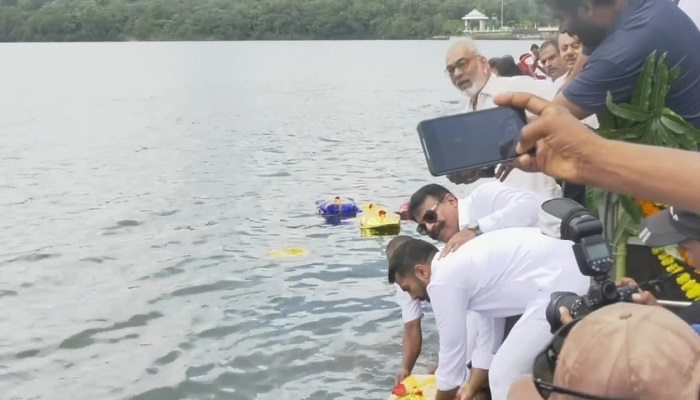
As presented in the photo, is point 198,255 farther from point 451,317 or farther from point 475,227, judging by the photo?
point 451,317

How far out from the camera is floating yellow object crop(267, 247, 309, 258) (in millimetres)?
12461

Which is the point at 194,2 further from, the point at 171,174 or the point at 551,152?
the point at 551,152

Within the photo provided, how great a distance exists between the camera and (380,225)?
1309 cm

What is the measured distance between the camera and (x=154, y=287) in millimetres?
11430

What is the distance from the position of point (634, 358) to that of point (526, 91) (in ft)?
14.0

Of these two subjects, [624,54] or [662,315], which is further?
[624,54]

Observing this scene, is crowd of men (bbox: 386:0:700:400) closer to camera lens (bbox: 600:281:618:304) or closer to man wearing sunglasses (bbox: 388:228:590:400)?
man wearing sunglasses (bbox: 388:228:590:400)

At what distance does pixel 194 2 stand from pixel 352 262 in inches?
4627

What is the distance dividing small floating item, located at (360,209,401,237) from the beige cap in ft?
36.5

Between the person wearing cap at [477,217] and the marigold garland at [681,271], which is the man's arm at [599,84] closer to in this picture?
the marigold garland at [681,271]

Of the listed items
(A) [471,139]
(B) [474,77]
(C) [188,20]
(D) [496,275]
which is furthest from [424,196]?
(C) [188,20]

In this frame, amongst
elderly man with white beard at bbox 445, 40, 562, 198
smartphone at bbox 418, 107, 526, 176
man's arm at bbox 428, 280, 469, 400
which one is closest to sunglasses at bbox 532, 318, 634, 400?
smartphone at bbox 418, 107, 526, 176

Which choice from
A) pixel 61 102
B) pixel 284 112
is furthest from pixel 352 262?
pixel 61 102

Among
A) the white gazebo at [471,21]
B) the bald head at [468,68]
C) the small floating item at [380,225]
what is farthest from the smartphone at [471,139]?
the white gazebo at [471,21]
